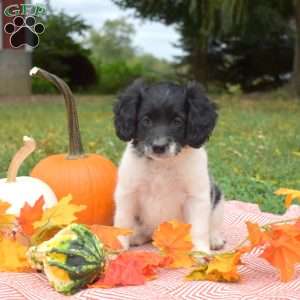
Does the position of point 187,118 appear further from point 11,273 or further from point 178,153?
point 11,273

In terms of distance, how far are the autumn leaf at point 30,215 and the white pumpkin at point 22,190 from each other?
0.44 ft

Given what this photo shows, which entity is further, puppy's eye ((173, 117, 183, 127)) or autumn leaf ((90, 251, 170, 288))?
puppy's eye ((173, 117, 183, 127))

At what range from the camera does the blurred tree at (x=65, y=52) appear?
746 inches

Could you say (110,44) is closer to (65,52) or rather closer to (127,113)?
(65,52)

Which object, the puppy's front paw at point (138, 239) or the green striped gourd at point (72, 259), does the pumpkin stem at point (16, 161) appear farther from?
the green striped gourd at point (72, 259)

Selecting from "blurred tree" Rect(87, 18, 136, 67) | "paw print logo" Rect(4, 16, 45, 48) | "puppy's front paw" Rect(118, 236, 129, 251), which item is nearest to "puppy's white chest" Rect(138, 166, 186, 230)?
"puppy's front paw" Rect(118, 236, 129, 251)

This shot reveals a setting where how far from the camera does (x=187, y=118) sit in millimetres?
3512

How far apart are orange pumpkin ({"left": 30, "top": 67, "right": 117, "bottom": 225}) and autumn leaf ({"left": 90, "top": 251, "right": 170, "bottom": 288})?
0.91m

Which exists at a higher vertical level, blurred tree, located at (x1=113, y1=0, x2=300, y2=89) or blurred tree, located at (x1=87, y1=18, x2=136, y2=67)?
blurred tree, located at (x1=113, y1=0, x2=300, y2=89)

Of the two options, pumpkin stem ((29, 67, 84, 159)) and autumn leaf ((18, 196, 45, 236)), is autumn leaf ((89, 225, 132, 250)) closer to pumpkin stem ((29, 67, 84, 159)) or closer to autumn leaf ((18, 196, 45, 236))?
autumn leaf ((18, 196, 45, 236))

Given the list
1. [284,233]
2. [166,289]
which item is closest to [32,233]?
[166,289]

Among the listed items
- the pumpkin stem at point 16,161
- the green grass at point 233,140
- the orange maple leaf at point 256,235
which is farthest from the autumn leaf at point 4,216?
the green grass at point 233,140

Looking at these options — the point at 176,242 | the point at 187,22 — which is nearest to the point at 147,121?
the point at 176,242

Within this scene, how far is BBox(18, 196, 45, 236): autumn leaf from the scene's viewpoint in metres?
3.50
